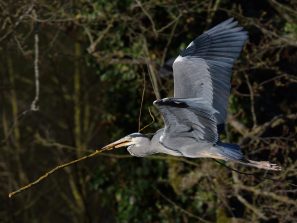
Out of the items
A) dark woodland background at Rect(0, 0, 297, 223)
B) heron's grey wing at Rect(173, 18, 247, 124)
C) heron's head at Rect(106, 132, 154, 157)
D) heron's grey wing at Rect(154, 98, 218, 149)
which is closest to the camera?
heron's grey wing at Rect(154, 98, 218, 149)

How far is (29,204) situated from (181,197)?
4.73 m

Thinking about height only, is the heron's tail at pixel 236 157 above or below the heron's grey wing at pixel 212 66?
below

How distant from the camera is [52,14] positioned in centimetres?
869

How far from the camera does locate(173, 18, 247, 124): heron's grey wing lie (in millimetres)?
5633

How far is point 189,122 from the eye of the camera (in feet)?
17.2

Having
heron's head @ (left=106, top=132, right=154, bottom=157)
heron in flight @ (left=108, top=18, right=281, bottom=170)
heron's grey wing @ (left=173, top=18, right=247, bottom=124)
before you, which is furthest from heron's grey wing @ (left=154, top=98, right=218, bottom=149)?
heron's grey wing @ (left=173, top=18, right=247, bottom=124)

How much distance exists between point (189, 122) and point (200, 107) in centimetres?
20

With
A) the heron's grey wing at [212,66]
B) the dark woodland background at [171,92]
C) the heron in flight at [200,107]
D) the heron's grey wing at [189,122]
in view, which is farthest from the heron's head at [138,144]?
the dark woodland background at [171,92]

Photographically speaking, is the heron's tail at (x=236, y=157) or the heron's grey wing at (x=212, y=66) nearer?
the heron's tail at (x=236, y=157)

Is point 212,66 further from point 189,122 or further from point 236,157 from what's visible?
point 236,157

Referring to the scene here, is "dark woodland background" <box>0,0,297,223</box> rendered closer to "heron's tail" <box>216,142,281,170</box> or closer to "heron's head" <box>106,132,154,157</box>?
"heron's head" <box>106,132,154,157</box>

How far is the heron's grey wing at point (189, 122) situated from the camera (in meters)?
5.05

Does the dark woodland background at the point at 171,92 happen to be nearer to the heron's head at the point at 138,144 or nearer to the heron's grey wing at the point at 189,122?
the heron's head at the point at 138,144

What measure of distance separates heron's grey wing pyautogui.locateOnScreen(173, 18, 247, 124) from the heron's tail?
304 mm
